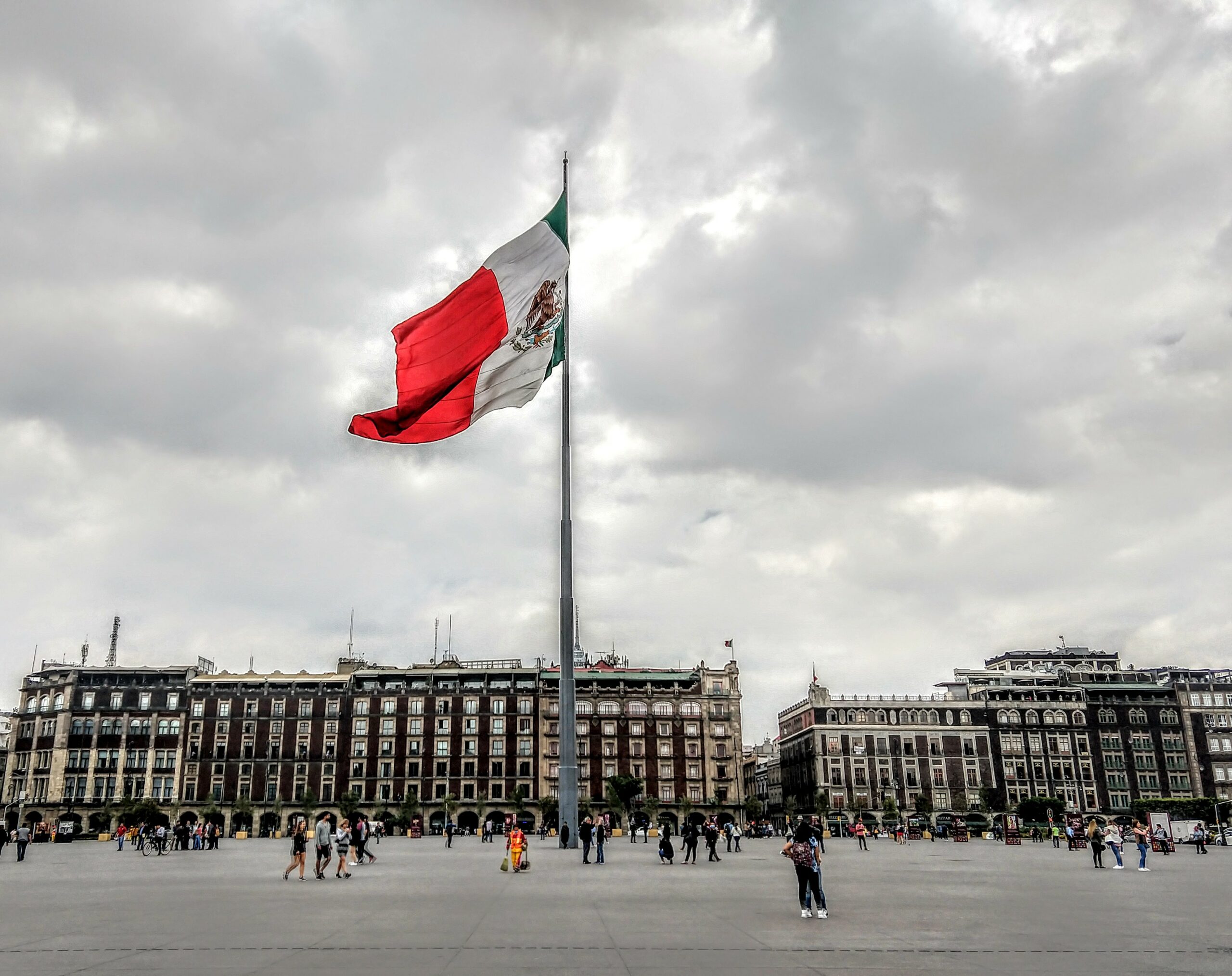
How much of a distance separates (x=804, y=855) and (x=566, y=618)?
17.5m

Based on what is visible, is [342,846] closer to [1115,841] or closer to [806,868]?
[806,868]

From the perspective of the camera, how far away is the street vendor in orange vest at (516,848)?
28.7 meters

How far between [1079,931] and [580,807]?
10183cm

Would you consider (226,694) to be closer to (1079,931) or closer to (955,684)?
(955,684)

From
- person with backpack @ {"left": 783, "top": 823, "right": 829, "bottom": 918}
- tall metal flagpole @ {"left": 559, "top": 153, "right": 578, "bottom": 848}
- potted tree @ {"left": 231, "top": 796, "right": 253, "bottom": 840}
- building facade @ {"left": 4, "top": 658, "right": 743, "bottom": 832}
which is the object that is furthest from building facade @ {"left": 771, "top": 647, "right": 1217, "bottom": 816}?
person with backpack @ {"left": 783, "top": 823, "right": 829, "bottom": 918}

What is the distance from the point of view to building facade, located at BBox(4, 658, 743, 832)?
4466 inches

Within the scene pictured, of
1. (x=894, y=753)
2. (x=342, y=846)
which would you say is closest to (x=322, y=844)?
(x=342, y=846)

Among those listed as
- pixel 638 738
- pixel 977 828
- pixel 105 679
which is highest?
pixel 105 679

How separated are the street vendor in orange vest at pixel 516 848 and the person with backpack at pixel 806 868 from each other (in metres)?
12.9

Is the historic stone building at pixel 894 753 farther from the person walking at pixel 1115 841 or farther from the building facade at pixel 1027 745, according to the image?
the person walking at pixel 1115 841

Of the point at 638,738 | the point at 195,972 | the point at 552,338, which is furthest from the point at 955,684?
the point at 195,972

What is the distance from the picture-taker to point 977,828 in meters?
117

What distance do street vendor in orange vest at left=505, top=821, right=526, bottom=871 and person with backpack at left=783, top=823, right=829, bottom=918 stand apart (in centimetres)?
1289

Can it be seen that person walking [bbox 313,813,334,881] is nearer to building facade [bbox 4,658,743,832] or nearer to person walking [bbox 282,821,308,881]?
person walking [bbox 282,821,308,881]
